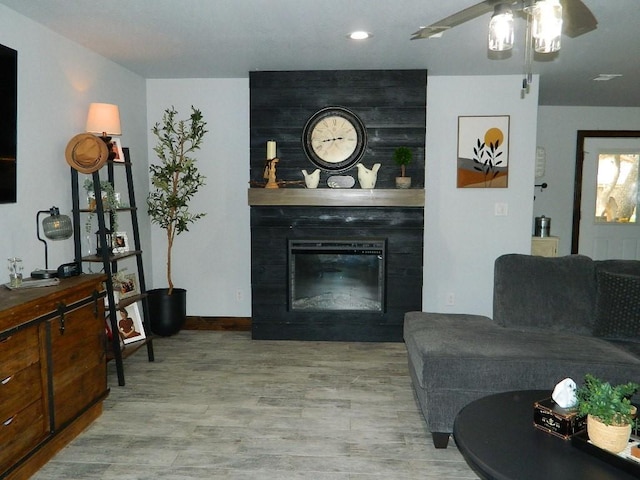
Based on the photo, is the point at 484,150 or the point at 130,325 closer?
the point at 130,325

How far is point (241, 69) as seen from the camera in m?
4.53

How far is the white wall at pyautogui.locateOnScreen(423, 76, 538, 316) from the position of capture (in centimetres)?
471

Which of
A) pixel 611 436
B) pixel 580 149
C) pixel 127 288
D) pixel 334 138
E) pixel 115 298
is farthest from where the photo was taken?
pixel 580 149

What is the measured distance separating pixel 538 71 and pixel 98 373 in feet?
13.7

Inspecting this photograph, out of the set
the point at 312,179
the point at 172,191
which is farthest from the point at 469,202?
the point at 172,191

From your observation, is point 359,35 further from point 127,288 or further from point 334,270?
point 127,288

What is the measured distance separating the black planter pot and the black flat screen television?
1842 millimetres

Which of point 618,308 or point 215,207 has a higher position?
point 215,207

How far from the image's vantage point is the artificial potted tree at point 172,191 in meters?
4.57

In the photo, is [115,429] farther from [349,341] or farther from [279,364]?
[349,341]

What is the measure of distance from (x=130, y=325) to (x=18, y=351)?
173 centimetres

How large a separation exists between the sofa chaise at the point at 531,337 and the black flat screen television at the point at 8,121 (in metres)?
2.49

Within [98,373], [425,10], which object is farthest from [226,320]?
[425,10]

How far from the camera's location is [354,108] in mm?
4598
